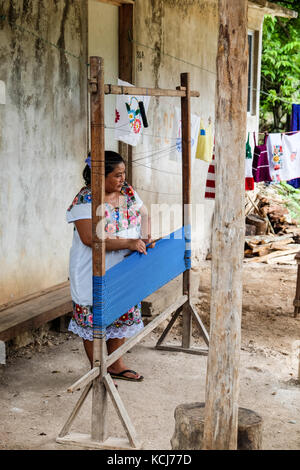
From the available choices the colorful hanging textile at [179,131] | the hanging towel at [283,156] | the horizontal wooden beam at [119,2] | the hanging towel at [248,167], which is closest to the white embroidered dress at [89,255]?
the colorful hanging textile at [179,131]

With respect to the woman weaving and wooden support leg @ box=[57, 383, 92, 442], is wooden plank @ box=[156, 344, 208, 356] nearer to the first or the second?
the woman weaving

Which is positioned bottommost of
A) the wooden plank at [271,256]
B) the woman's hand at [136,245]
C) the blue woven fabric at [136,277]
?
the wooden plank at [271,256]

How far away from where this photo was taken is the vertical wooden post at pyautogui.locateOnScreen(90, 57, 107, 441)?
3553 mm

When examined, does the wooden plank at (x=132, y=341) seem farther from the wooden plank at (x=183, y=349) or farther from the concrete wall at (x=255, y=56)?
the concrete wall at (x=255, y=56)

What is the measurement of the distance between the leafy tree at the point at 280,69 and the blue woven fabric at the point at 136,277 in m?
10.5

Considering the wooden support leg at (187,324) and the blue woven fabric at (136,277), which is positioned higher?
the blue woven fabric at (136,277)

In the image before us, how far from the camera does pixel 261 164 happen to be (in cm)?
935

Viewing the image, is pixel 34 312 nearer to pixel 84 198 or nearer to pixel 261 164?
pixel 84 198

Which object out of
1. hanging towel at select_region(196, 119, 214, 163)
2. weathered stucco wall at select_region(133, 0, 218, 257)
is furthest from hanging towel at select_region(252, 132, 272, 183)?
hanging towel at select_region(196, 119, 214, 163)

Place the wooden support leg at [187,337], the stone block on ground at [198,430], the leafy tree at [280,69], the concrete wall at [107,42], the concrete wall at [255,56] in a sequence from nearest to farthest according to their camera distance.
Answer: the stone block on ground at [198,430] < the wooden support leg at [187,337] < the concrete wall at [107,42] < the concrete wall at [255,56] < the leafy tree at [280,69]

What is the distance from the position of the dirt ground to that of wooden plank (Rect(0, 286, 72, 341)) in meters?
0.39

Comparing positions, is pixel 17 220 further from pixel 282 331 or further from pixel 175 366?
pixel 282 331

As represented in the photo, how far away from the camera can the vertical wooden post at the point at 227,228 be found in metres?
2.98

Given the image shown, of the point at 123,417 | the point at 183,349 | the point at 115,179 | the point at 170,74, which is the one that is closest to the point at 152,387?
the point at 183,349
